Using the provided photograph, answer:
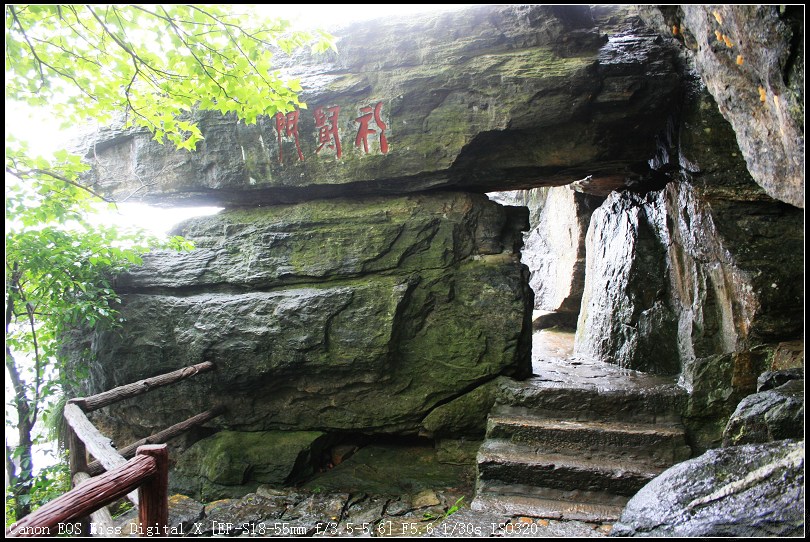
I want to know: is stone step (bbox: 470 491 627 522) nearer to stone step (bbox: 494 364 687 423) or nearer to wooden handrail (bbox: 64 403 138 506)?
stone step (bbox: 494 364 687 423)

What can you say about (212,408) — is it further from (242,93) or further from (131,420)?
(242,93)

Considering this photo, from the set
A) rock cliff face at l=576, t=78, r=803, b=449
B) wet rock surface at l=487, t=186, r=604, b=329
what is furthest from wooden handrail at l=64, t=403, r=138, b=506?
wet rock surface at l=487, t=186, r=604, b=329

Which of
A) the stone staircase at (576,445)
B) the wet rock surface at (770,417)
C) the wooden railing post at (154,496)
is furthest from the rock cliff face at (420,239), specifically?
the wooden railing post at (154,496)

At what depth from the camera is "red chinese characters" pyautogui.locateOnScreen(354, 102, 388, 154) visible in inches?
231

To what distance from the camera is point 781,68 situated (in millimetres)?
2594

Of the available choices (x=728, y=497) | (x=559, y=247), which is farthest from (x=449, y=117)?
(x=559, y=247)

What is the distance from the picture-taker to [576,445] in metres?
4.96

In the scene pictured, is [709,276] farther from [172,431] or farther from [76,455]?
[76,455]

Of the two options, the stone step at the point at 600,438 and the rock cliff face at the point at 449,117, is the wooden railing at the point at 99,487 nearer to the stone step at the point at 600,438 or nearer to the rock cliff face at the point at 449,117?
the rock cliff face at the point at 449,117

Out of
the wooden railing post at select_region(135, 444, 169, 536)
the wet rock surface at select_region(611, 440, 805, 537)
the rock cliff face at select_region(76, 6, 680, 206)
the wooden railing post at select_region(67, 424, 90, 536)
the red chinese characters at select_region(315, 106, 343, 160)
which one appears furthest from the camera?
the red chinese characters at select_region(315, 106, 343, 160)

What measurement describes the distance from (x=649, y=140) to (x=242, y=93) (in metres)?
4.64

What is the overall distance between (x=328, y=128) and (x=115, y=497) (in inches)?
180

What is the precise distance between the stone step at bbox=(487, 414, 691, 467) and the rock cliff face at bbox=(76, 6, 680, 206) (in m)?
2.95

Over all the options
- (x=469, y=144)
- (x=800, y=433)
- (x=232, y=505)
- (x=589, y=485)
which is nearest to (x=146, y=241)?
(x=232, y=505)
